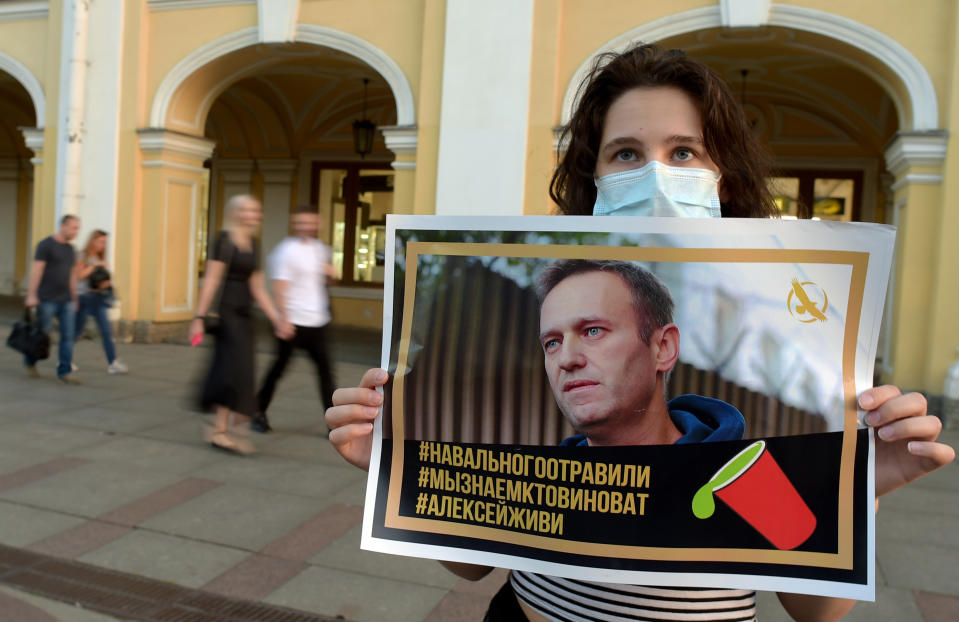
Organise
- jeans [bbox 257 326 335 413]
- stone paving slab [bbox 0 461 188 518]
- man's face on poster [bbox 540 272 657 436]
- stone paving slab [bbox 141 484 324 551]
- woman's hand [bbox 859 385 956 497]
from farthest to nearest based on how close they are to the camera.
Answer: jeans [bbox 257 326 335 413], stone paving slab [bbox 0 461 188 518], stone paving slab [bbox 141 484 324 551], man's face on poster [bbox 540 272 657 436], woman's hand [bbox 859 385 956 497]

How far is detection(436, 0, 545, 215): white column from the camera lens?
8.99 m

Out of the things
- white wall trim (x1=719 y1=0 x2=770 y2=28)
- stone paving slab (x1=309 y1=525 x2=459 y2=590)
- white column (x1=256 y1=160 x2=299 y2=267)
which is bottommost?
stone paving slab (x1=309 y1=525 x2=459 y2=590)

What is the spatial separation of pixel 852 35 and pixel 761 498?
8.37 metres

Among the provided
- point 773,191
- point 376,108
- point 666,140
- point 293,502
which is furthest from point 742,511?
point 376,108

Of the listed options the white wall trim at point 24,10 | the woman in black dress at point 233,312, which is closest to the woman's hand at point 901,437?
the woman in black dress at point 233,312

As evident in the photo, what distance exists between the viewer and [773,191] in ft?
5.36

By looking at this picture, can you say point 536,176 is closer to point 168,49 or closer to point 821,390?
point 168,49

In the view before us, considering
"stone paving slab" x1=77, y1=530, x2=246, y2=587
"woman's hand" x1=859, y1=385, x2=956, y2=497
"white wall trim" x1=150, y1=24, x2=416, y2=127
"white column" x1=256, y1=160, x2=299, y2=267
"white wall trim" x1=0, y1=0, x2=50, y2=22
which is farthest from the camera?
"white column" x1=256, y1=160, x2=299, y2=267

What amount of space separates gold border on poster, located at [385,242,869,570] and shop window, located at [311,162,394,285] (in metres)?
13.9

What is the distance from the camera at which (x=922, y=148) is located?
786 cm

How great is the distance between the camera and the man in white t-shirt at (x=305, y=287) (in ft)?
19.4

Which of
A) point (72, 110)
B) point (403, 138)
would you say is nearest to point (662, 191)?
point (403, 138)

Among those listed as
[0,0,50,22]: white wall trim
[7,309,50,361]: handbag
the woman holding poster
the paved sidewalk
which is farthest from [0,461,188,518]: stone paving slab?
[0,0,50,22]: white wall trim

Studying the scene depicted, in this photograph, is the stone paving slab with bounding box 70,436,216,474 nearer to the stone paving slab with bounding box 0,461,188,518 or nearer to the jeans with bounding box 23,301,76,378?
the stone paving slab with bounding box 0,461,188,518
